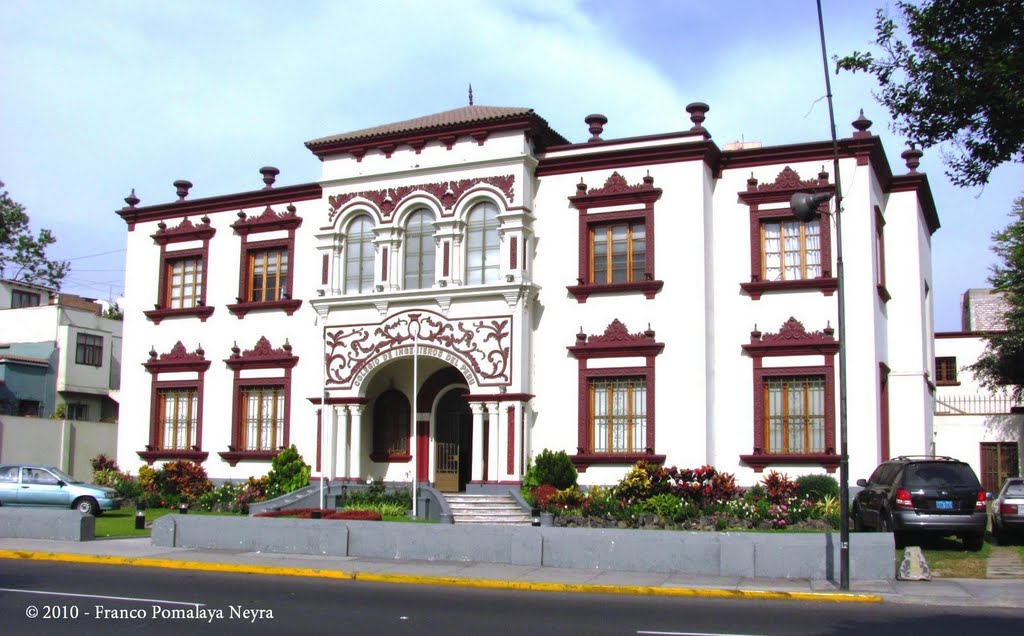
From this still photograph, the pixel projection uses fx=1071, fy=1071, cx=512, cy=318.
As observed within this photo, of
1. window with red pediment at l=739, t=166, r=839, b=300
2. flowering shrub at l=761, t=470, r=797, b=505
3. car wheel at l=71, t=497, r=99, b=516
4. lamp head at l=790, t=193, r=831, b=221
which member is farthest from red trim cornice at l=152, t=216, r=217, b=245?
lamp head at l=790, t=193, r=831, b=221

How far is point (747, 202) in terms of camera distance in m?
26.0

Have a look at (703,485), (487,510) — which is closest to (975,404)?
(703,485)

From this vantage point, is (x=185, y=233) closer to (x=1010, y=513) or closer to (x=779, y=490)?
(x=779, y=490)

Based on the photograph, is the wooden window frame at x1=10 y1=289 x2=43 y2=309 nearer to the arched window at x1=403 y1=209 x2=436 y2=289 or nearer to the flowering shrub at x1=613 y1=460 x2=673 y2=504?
the arched window at x1=403 y1=209 x2=436 y2=289

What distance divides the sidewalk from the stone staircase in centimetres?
632

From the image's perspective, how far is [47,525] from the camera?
21.8 m

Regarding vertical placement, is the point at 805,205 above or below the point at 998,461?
above

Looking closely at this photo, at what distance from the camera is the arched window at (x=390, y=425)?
28859mm

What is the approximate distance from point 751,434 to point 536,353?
564 centimetres

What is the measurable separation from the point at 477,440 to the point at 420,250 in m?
5.24

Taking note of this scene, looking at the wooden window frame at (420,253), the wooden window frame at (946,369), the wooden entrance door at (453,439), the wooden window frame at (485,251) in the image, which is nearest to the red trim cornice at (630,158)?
the wooden window frame at (485,251)

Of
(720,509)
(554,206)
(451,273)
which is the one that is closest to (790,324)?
(720,509)

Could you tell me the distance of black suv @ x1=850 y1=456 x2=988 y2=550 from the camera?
18.6 meters

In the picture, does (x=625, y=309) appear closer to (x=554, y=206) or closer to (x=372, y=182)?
(x=554, y=206)
